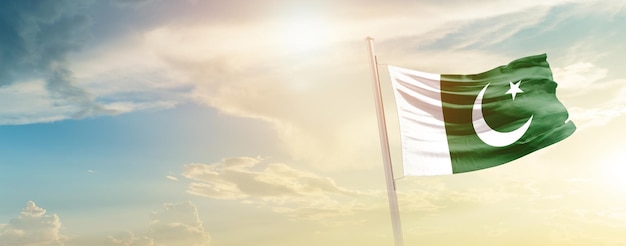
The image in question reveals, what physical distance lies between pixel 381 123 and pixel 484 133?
4.39 meters

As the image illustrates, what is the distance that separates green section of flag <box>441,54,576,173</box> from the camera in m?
25.3

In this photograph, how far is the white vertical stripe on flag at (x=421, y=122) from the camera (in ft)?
79.7

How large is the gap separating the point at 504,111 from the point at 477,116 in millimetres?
1037

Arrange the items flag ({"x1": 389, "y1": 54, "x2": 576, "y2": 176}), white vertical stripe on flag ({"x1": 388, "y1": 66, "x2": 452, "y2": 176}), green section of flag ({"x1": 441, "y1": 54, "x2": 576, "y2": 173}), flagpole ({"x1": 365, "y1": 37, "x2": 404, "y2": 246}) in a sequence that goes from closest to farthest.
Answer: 1. flagpole ({"x1": 365, "y1": 37, "x2": 404, "y2": 246})
2. white vertical stripe on flag ({"x1": 388, "y1": 66, "x2": 452, "y2": 176})
3. flag ({"x1": 389, "y1": 54, "x2": 576, "y2": 176})
4. green section of flag ({"x1": 441, "y1": 54, "x2": 576, "y2": 173})

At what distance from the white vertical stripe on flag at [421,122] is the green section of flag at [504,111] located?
0.35 metres

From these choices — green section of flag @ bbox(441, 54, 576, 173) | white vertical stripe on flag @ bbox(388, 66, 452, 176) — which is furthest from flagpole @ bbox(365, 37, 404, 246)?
green section of flag @ bbox(441, 54, 576, 173)

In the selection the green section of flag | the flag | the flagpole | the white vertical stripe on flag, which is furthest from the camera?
the green section of flag

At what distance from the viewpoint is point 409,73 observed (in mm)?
25656

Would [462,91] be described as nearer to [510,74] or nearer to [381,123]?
[510,74]

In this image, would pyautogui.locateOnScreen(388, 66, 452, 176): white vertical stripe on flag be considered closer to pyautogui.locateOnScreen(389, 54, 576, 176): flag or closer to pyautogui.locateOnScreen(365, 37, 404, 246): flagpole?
pyautogui.locateOnScreen(389, 54, 576, 176): flag

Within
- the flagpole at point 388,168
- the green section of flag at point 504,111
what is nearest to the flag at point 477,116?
the green section of flag at point 504,111

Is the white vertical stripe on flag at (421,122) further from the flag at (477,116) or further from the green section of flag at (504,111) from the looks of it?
the green section of flag at (504,111)

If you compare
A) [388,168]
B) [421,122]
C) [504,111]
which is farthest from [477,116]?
[388,168]

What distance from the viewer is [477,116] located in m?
26.3
